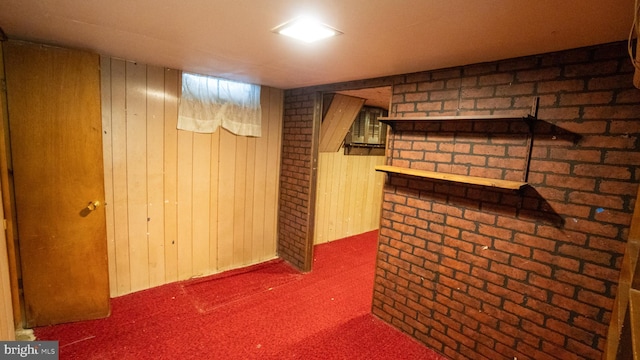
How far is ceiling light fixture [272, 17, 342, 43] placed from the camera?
1526 millimetres

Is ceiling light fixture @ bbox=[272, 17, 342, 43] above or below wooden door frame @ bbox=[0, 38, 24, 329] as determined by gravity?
above

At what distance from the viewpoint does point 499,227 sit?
1.95 m

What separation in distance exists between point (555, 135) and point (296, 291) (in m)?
2.57

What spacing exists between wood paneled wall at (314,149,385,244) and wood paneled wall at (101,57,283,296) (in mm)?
968

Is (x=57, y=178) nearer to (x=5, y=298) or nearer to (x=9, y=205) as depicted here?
(x=9, y=205)

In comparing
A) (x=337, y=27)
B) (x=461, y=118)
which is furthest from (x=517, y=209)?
(x=337, y=27)

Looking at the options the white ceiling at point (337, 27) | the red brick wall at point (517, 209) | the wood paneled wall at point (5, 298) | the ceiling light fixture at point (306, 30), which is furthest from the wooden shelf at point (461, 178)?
the wood paneled wall at point (5, 298)

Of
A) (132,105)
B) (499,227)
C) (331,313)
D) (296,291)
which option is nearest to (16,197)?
(132,105)

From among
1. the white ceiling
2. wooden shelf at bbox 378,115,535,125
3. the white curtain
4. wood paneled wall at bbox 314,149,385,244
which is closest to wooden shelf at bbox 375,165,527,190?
wooden shelf at bbox 378,115,535,125

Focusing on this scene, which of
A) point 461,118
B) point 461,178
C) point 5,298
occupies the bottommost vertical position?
point 5,298

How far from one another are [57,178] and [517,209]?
3253 mm

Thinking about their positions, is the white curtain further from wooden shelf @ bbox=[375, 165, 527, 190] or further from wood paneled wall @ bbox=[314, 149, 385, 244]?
wooden shelf @ bbox=[375, 165, 527, 190]

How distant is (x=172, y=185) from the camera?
298 centimetres

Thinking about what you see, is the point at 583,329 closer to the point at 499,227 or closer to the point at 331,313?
the point at 499,227
